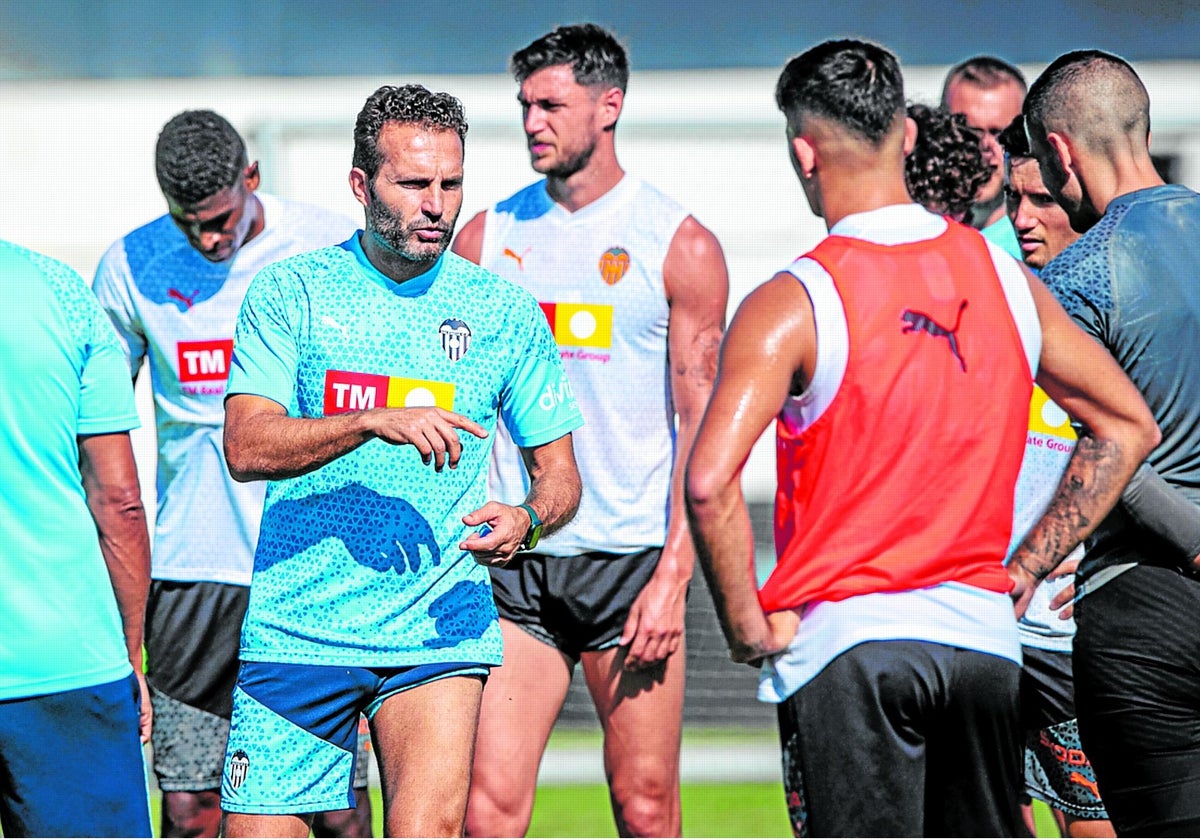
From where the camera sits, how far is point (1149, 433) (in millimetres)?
3088

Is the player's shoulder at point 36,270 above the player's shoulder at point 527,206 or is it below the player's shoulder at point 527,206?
below

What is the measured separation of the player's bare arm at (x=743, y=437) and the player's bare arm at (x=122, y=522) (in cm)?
158

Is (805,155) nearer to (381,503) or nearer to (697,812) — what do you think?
(381,503)

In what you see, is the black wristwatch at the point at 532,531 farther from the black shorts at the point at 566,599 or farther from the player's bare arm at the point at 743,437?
the black shorts at the point at 566,599

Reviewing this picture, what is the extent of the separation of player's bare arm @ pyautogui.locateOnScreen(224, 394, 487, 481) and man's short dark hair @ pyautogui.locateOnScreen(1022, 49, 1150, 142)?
156 cm

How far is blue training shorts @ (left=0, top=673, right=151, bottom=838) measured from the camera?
3.37m

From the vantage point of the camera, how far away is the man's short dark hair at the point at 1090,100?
11.7ft

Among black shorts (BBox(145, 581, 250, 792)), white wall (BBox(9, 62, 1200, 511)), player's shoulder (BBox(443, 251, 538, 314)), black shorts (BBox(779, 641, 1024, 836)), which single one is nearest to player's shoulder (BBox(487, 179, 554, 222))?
player's shoulder (BBox(443, 251, 538, 314))

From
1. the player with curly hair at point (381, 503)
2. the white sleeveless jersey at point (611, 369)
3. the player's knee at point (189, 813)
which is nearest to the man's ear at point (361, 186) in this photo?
the player with curly hair at point (381, 503)

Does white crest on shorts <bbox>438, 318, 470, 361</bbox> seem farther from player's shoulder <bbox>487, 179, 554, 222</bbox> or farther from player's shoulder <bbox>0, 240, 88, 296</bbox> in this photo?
→ player's shoulder <bbox>487, 179, 554, 222</bbox>

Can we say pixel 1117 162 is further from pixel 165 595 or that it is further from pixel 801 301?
pixel 165 595

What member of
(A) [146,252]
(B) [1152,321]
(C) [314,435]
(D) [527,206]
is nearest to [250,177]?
(A) [146,252]

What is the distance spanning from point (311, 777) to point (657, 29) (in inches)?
412

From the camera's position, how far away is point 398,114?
3.62 metres
